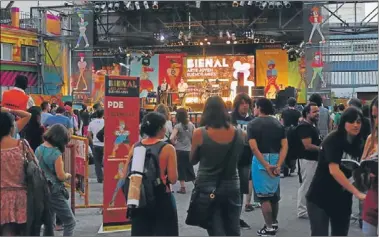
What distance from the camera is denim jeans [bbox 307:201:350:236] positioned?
13.2ft

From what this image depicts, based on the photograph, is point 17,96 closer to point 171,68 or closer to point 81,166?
point 81,166

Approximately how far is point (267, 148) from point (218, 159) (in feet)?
5.55

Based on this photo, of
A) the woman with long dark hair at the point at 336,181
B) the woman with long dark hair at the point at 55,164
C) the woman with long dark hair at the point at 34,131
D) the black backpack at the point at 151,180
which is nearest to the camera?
the woman with long dark hair at the point at 336,181

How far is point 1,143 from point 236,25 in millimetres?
18459

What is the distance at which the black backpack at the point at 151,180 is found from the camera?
4.03 meters

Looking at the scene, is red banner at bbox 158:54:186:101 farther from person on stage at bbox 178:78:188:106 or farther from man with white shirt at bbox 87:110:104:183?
man with white shirt at bbox 87:110:104:183

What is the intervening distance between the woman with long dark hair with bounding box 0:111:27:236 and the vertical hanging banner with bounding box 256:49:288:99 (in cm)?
2183

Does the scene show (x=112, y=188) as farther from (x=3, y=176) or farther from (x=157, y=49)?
(x=157, y=49)

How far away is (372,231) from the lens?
3.63 meters

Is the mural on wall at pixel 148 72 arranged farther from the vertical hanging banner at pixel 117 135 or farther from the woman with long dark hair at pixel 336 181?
the woman with long dark hair at pixel 336 181

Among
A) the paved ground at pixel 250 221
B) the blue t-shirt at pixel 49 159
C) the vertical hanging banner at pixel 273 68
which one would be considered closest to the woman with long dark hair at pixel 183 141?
the paved ground at pixel 250 221

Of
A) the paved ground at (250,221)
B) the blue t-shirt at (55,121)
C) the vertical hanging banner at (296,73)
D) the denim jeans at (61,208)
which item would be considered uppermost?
the vertical hanging banner at (296,73)

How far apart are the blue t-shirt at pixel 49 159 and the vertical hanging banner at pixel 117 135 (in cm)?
121

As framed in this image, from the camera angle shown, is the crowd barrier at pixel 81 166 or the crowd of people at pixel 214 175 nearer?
the crowd of people at pixel 214 175
